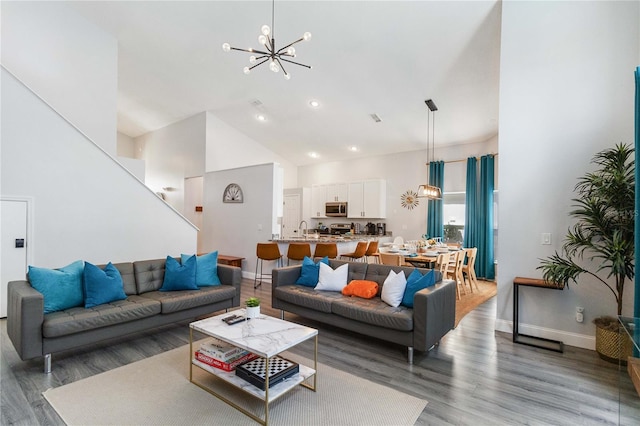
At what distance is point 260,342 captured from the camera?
88.9 inches

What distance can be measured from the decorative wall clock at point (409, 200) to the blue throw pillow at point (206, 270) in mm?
5544

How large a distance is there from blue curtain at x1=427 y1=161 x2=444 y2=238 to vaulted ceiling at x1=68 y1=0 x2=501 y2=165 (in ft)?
2.26

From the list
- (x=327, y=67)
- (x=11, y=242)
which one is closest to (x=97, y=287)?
(x=11, y=242)

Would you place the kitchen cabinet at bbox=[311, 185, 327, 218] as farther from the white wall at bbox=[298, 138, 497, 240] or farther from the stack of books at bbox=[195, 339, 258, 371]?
the stack of books at bbox=[195, 339, 258, 371]

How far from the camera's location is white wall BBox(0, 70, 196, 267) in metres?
4.03

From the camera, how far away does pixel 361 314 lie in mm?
3301

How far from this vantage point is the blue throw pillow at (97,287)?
126 inches

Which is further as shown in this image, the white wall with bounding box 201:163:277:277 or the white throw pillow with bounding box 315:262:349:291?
the white wall with bounding box 201:163:277:277

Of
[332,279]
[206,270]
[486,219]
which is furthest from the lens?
[486,219]

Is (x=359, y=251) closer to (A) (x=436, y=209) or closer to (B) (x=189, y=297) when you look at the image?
(A) (x=436, y=209)

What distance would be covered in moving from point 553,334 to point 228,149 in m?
7.77

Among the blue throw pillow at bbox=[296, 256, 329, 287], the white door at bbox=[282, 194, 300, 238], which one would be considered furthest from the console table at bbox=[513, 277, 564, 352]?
the white door at bbox=[282, 194, 300, 238]

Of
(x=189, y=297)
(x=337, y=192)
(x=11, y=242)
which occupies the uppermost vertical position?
(x=337, y=192)

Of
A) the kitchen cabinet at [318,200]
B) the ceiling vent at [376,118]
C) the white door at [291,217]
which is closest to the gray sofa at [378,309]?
the ceiling vent at [376,118]
